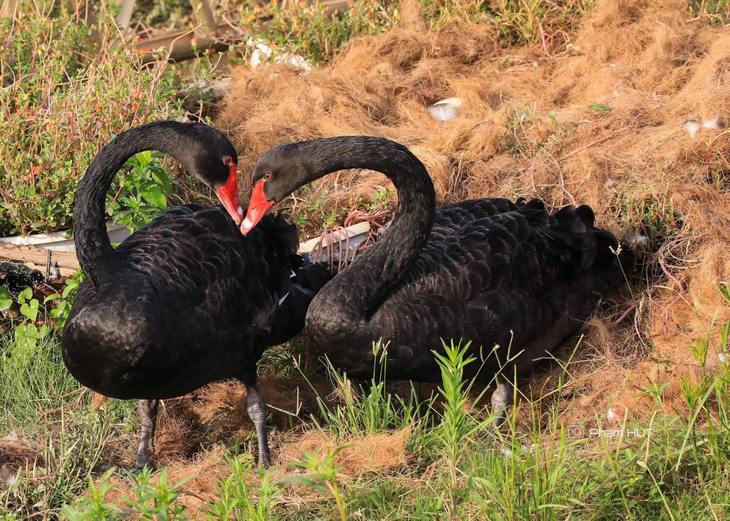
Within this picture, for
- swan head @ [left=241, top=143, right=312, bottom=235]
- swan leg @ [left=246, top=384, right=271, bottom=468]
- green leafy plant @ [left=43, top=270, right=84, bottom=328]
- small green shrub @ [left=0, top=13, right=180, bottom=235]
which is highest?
swan head @ [left=241, top=143, right=312, bottom=235]

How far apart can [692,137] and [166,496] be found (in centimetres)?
413

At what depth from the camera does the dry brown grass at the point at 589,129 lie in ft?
16.0

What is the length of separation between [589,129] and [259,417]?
303 cm

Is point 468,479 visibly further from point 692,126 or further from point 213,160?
point 692,126

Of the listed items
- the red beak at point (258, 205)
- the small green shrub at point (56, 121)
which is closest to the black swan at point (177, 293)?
the red beak at point (258, 205)

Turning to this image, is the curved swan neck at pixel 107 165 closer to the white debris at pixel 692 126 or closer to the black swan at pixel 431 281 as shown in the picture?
the black swan at pixel 431 281

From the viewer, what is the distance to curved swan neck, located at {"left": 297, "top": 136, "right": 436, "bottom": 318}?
428cm

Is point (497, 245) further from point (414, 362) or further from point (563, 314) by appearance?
point (414, 362)

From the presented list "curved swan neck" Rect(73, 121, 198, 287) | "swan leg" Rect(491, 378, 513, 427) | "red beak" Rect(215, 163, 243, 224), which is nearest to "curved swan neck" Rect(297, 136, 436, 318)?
"red beak" Rect(215, 163, 243, 224)

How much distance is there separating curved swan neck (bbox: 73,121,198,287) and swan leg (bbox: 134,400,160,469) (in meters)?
0.83

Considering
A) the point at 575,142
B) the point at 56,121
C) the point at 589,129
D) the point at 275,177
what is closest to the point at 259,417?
the point at 275,177

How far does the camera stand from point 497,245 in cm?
466

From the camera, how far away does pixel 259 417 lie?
4484 mm

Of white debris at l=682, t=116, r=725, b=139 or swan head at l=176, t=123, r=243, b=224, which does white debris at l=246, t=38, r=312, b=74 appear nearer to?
swan head at l=176, t=123, r=243, b=224
